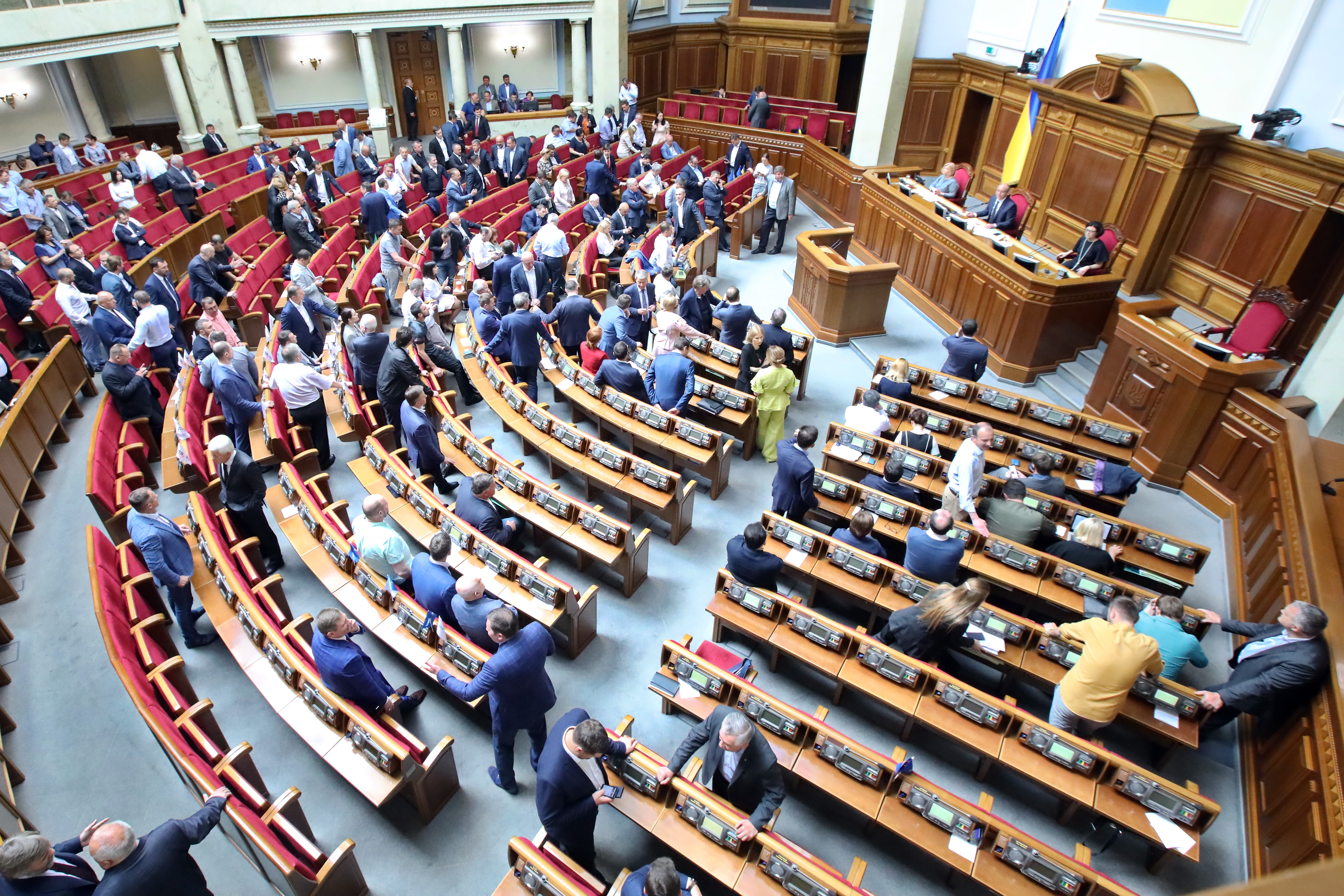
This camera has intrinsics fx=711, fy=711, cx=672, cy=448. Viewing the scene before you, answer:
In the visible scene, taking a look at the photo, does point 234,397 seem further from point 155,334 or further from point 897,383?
point 897,383

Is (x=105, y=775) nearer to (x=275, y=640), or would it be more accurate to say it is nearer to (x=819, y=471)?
(x=275, y=640)

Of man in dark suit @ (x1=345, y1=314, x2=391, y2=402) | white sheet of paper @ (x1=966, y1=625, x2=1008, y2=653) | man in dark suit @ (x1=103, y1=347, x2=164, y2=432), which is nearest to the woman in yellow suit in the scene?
white sheet of paper @ (x1=966, y1=625, x2=1008, y2=653)

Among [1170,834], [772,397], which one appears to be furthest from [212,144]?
[1170,834]

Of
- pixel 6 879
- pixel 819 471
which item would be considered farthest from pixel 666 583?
pixel 6 879

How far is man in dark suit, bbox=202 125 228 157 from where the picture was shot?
14312mm

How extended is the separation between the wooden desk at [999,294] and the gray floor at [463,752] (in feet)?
9.78

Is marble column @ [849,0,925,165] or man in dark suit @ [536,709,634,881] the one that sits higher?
marble column @ [849,0,925,165]

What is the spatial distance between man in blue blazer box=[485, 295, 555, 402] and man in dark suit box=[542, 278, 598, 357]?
0.29 meters

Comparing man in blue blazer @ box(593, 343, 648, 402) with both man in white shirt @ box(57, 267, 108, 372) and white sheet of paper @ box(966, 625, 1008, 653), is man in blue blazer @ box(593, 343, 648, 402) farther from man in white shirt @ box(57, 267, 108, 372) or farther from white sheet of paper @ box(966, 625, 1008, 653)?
man in white shirt @ box(57, 267, 108, 372)

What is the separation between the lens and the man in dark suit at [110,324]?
23.2 ft

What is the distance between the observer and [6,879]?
283 centimetres

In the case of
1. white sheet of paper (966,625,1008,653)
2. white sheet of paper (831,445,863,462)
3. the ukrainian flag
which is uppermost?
the ukrainian flag

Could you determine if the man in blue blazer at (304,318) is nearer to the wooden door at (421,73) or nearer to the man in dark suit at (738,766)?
the man in dark suit at (738,766)

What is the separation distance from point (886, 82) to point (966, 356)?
6637 mm
